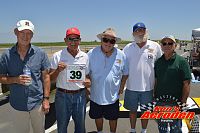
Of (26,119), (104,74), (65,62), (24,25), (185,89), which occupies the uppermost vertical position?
(24,25)

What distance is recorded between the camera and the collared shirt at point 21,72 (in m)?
3.98

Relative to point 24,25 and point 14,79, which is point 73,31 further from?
point 14,79

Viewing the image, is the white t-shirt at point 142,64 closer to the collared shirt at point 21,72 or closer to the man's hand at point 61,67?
the man's hand at point 61,67

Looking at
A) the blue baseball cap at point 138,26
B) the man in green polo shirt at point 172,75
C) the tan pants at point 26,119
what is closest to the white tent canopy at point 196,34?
the blue baseball cap at point 138,26

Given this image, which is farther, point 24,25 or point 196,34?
point 196,34

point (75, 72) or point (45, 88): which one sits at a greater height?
point (75, 72)

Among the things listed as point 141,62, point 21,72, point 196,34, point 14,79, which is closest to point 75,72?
point 21,72

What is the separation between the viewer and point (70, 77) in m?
4.51

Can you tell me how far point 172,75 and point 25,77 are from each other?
2.10m

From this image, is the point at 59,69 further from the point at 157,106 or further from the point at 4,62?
the point at 157,106

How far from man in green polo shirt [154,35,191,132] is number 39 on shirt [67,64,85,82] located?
1179 millimetres

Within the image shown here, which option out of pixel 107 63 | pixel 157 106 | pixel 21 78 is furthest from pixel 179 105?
pixel 21 78

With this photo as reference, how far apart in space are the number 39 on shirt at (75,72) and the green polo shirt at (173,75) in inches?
46.8

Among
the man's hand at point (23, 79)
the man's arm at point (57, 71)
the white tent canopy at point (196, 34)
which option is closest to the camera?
the man's hand at point (23, 79)
